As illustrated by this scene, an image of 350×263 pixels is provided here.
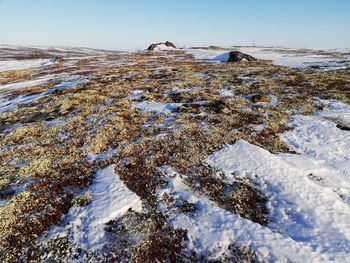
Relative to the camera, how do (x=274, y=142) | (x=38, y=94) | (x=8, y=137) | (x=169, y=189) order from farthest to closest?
(x=38, y=94), (x=8, y=137), (x=274, y=142), (x=169, y=189)

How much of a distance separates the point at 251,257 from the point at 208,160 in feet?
20.9

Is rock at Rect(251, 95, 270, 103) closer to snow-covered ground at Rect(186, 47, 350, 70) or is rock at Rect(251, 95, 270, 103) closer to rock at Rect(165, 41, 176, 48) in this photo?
snow-covered ground at Rect(186, 47, 350, 70)

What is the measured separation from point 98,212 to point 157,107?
1334 centimetres

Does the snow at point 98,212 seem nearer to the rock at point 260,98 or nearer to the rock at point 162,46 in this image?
the rock at point 260,98

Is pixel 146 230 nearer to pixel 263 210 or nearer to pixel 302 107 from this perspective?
pixel 263 210

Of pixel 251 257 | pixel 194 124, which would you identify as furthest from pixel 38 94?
pixel 251 257

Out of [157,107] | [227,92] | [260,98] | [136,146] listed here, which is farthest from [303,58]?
[136,146]

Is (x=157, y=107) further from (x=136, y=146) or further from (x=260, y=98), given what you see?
(x=260, y=98)

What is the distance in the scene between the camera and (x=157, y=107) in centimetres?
2420

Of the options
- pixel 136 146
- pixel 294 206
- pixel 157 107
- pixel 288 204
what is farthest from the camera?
pixel 157 107

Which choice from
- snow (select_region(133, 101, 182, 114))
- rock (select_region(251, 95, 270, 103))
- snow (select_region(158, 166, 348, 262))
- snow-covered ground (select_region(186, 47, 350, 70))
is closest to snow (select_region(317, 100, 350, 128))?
rock (select_region(251, 95, 270, 103))

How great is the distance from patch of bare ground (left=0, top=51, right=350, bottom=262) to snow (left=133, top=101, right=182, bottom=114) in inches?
24.0

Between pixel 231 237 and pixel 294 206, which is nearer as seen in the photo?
pixel 231 237

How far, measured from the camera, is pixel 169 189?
13.5 meters
